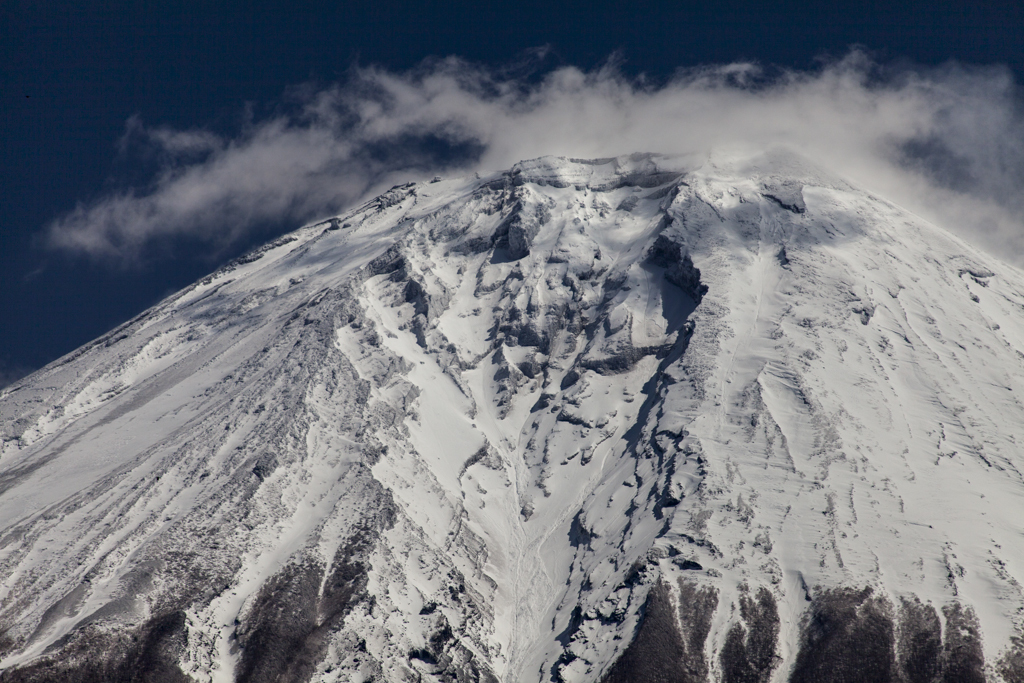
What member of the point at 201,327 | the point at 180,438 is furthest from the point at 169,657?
the point at 201,327

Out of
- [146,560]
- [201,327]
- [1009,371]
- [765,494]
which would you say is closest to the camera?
[146,560]

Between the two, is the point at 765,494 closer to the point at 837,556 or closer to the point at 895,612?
the point at 837,556

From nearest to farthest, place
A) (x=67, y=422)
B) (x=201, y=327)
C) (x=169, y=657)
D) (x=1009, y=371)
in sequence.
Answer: (x=169, y=657) < (x=1009, y=371) < (x=67, y=422) < (x=201, y=327)

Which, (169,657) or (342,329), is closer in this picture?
(169,657)

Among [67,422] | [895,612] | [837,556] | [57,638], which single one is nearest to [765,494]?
[837,556]

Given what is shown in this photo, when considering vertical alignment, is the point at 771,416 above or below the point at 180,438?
above

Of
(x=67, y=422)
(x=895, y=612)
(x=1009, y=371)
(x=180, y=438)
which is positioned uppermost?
(x=1009, y=371)

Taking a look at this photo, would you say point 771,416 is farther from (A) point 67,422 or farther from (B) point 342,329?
(A) point 67,422
